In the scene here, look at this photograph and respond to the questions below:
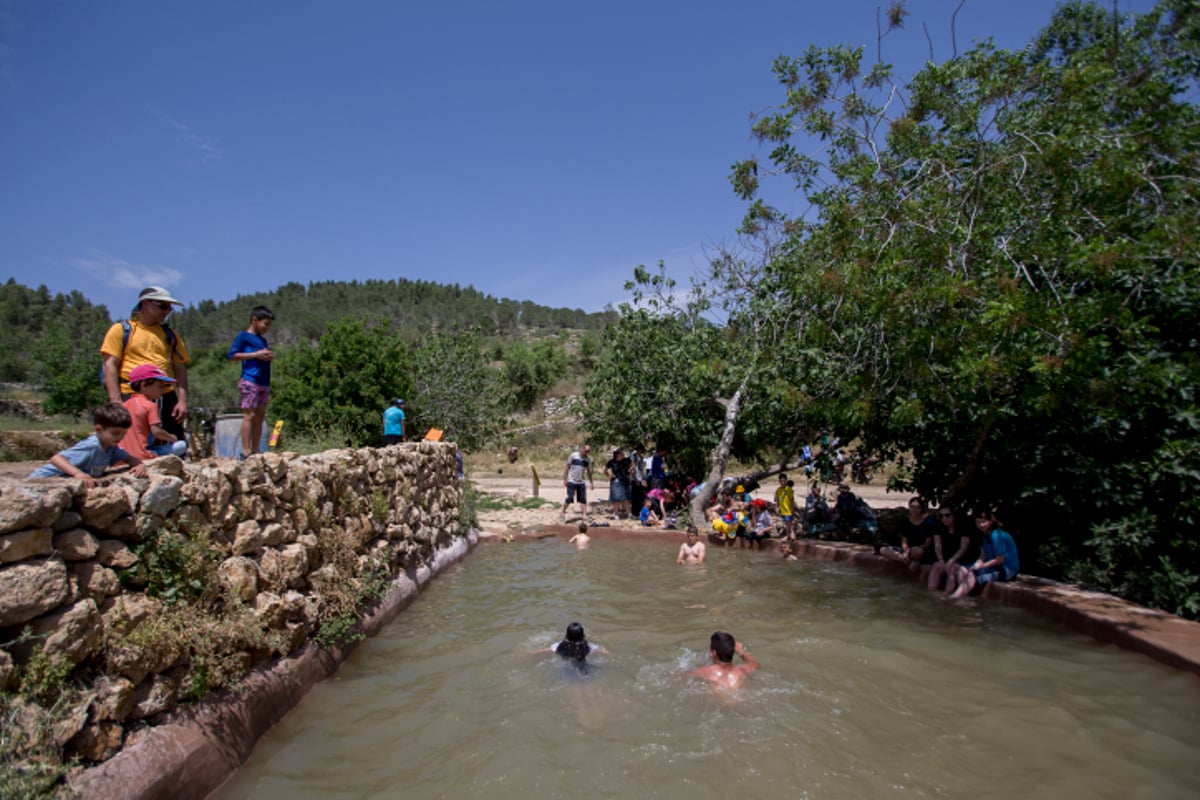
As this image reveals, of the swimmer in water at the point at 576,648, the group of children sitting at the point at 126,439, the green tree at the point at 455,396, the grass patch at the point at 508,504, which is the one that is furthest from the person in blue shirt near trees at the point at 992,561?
the green tree at the point at 455,396

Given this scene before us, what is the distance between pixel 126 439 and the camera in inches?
214

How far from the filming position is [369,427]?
23.5 m

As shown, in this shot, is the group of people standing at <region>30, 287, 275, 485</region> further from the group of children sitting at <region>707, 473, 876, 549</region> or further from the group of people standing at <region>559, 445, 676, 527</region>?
the group of people standing at <region>559, 445, 676, 527</region>

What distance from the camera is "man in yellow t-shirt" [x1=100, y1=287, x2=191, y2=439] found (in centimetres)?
570

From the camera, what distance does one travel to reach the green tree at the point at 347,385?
23.1 m

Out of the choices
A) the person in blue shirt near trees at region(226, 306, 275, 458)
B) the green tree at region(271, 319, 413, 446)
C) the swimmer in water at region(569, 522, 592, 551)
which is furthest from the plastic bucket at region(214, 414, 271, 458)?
the green tree at region(271, 319, 413, 446)

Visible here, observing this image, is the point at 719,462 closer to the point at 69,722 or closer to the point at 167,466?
the point at 167,466

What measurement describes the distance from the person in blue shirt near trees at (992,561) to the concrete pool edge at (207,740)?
756 centimetres

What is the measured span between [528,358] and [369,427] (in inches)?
1317

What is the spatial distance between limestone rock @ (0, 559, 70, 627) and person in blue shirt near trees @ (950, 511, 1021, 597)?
368 inches

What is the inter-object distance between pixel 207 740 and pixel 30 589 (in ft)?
4.95

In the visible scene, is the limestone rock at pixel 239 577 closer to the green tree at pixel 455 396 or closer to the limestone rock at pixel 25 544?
the limestone rock at pixel 25 544

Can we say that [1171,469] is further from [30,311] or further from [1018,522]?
[30,311]

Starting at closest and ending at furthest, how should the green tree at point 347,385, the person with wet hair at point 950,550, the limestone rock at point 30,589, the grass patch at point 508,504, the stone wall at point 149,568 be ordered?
the limestone rock at point 30,589 < the stone wall at point 149,568 < the person with wet hair at point 950,550 < the grass patch at point 508,504 < the green tree at point 347,385
